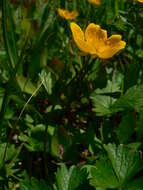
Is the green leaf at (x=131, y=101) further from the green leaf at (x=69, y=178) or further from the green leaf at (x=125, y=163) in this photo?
the green leaf at (x=69, y=178)

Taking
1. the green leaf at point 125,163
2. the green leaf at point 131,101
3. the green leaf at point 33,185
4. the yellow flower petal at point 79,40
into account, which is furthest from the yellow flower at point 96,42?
the green leaf at point 33,185

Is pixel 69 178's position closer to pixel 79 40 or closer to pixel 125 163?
pixel 125 163

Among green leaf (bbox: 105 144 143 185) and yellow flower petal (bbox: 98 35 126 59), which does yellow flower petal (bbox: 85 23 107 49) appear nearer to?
yellow flower petal (bbox: 98 35 126 59)

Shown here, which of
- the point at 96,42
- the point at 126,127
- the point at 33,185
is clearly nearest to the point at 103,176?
the point at 33,185

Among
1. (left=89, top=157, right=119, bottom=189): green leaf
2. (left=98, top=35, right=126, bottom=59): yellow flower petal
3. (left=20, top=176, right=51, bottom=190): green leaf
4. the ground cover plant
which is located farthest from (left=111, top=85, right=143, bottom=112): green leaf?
(left=20, top=176, right=51, bottom=190): green leaf

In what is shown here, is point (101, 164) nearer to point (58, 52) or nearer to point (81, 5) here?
point (58, 52)
